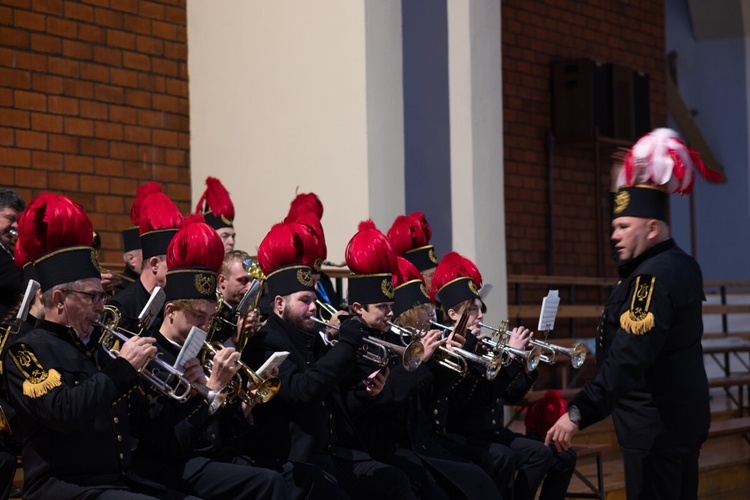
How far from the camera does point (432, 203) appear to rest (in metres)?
9.66

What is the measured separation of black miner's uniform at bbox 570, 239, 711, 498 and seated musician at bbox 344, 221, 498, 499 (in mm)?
1044

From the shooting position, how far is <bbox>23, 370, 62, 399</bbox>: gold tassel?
4.10 m

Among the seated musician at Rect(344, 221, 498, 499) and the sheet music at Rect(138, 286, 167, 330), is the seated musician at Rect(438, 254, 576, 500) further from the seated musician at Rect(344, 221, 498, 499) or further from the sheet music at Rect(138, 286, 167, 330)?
the sheet music at Rect(138, 286, 167, 330)

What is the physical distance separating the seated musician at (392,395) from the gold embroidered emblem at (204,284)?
0.88 m

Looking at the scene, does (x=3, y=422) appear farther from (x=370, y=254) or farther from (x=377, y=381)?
(x=370, y=254)

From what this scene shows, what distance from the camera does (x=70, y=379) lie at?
428cm

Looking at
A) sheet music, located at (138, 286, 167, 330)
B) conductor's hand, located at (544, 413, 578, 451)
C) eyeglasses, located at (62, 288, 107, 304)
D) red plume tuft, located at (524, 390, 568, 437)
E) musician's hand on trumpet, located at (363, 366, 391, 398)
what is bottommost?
red plume tuft, located at (524, 390, 568, 437)

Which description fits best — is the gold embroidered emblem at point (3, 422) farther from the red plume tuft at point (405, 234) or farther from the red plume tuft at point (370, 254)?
the red plume tuft at point (405, 234)

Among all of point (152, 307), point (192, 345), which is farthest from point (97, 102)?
point (192, 345)

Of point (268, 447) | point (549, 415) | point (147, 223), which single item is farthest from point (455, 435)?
point (147, 223)

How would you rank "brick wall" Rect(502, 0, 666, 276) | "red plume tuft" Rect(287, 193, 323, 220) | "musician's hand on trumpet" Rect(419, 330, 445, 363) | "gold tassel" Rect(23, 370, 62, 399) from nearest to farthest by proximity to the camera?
"gold tassel" Rect(23, 370, 62, 399) < "musician's hand on trumpet" Rect(419, 330, 445, 363) < "red plume tuft" Rect(287, 193, 323, 220) < "brick wall" Rect(502, 0, 666, 276)

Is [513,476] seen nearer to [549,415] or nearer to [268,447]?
[549,415]

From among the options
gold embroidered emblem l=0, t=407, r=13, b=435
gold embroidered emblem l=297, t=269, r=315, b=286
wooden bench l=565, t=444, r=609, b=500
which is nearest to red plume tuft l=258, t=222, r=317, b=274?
gold embroidered emblem l=297, t=269, r=315, b=286

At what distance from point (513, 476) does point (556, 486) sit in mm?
387
